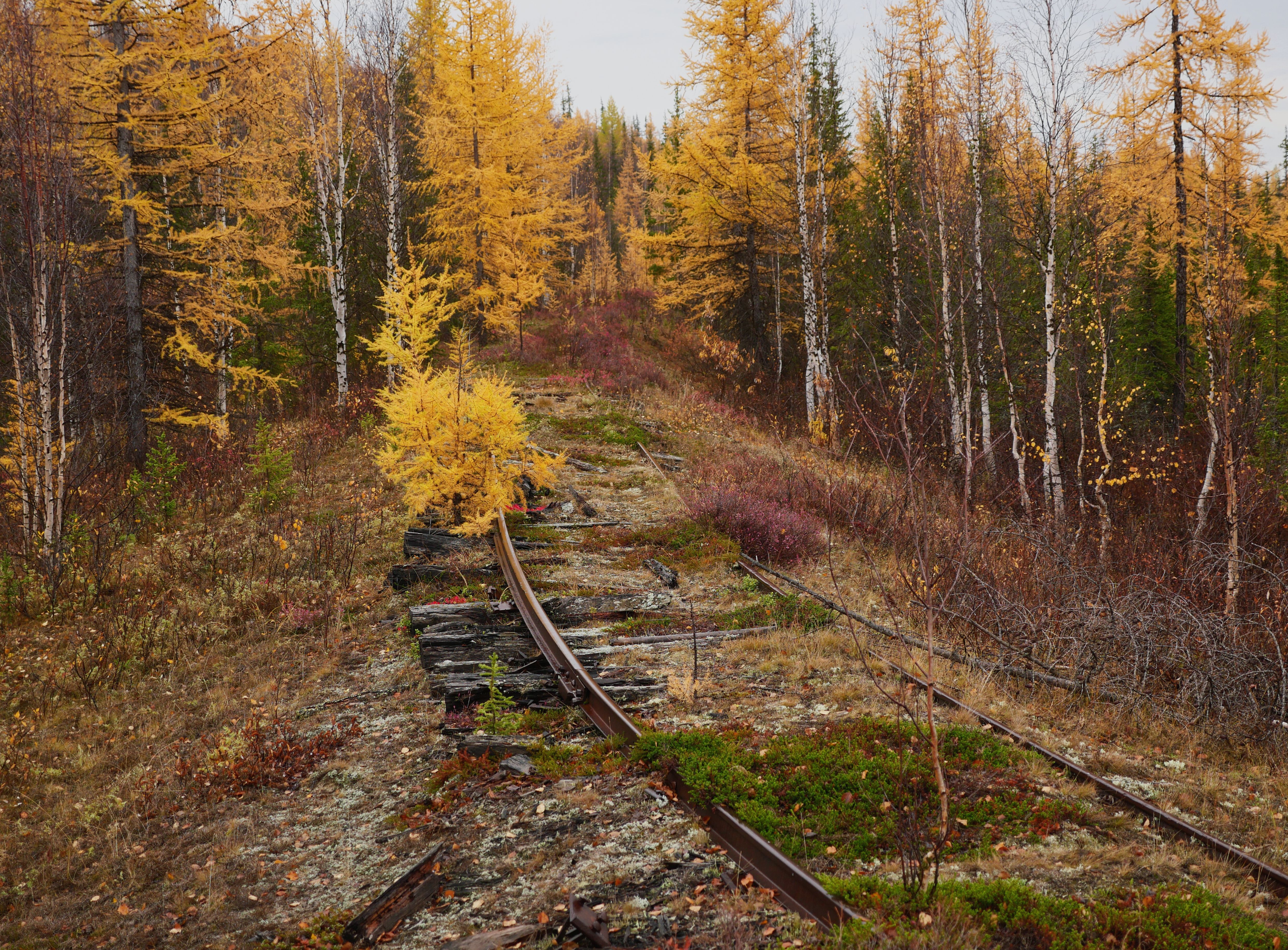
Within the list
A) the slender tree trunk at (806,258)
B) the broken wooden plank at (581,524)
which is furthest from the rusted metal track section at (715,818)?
the slender tree trunk at (806,258)

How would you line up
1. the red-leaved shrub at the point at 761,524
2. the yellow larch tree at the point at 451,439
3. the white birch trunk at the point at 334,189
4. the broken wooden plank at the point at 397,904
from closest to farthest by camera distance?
the broken wooden plank at the point at 397,904 < the yellow larch tree at the point at 451,439 < the red-leaved shrub at the point at 761,524 < the white birch trunk at the point at 334,189

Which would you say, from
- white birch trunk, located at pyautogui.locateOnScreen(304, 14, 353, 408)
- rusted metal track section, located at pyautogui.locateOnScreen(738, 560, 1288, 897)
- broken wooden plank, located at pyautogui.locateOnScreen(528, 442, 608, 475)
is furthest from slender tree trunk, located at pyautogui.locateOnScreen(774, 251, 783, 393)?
rusted metal track section, located at pyautogui.locateOnScreen(738, 560, 1288, 897)

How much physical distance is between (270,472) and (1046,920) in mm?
12901

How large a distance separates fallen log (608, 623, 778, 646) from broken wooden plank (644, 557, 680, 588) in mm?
1595

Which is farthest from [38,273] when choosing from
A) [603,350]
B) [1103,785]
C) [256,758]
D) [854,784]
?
[603,350]

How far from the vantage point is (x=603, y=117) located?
7806 centimetres

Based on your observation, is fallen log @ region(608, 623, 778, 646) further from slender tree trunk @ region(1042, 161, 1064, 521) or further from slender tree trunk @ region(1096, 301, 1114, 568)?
slender tree trunk @ region(1042, 161, 1064, 521)

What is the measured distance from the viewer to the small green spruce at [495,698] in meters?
5.98

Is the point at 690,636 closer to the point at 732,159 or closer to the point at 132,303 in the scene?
the point at 132,303

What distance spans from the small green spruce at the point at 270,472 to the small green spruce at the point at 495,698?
788 centimetres

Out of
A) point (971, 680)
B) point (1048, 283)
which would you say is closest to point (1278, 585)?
point (971, 680)

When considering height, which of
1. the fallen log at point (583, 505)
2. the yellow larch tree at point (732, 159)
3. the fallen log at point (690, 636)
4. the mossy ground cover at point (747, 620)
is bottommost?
the fallen log at point (690, 636)

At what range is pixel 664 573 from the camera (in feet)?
30.9

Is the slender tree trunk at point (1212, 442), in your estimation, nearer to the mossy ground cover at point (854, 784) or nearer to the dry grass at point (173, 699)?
the mossy ground cover at point (854, 784)
